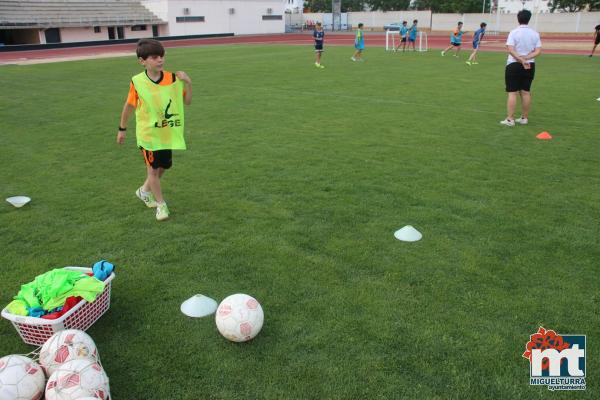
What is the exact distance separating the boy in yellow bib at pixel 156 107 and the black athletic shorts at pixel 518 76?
6.40 metres

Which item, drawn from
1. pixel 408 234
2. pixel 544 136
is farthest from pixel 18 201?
pixel 544 136

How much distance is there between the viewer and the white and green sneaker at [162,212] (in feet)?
16.4

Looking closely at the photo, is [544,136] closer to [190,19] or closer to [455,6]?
[190,19]

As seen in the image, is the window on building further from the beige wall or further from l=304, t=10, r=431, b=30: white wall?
the beige wall

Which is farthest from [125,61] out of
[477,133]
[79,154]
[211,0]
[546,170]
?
[211,0]

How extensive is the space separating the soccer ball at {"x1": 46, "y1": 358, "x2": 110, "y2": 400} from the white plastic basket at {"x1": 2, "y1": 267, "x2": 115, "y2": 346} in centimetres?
44

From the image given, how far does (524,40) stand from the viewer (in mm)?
8297

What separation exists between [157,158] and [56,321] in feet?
7.43

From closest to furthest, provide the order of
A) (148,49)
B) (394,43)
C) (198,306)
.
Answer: (198,306), (148,49), (394,43)

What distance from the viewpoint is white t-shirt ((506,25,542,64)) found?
8266 mm

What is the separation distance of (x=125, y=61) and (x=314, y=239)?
2157cm

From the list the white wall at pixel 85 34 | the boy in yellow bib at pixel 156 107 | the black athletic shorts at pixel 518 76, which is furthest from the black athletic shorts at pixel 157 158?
the white wall at pixel 85 34

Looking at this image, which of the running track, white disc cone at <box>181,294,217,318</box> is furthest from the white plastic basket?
the running track

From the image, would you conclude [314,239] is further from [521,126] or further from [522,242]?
[521,126]
